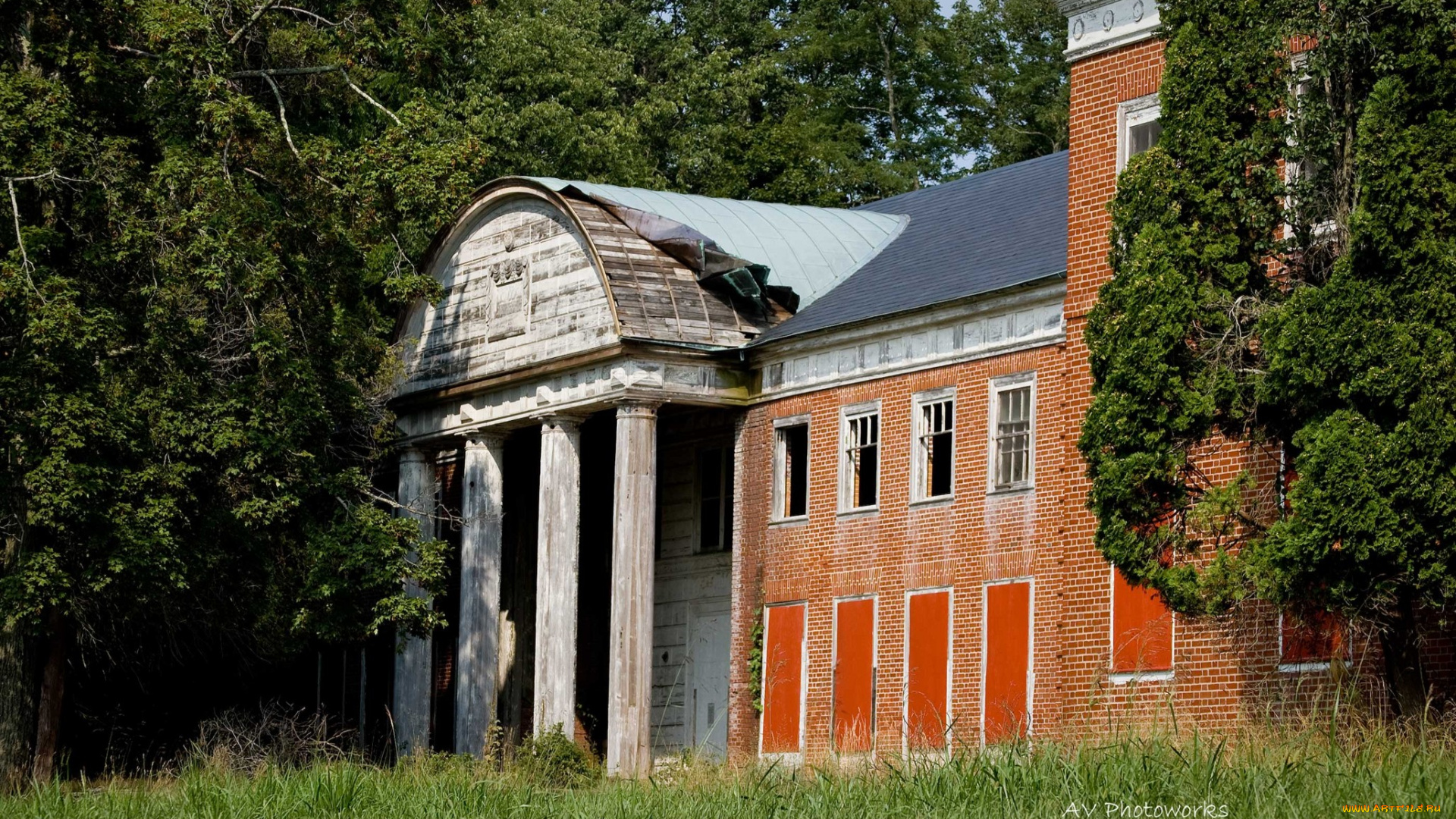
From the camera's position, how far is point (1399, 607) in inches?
691

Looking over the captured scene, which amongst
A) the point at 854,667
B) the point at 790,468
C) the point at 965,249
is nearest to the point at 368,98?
the point at 790,468

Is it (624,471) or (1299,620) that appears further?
(624,471)

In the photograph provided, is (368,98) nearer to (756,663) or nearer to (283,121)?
(283,121)

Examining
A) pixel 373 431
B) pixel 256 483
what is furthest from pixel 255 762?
pixel 373 431

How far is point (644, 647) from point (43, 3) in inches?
477

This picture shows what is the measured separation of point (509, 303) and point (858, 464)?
728 centimetres

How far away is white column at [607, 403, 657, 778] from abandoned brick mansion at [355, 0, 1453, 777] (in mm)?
42

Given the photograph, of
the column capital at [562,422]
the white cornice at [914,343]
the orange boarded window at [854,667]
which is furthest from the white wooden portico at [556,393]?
the orange boarded window at [854,667]

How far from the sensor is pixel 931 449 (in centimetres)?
2808

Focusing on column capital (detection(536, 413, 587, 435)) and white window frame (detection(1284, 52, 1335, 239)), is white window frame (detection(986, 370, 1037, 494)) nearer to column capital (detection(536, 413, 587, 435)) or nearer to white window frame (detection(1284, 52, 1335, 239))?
white window frame (detection(1284, 52, 1335, 239))

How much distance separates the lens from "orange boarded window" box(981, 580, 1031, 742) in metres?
25.4

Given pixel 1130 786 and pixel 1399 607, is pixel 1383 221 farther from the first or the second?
pixel 1130 786

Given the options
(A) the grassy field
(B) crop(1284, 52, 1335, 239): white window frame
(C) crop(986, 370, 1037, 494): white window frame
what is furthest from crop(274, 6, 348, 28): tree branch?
(B) crop(1284, 52, 1335, 239): white window frame

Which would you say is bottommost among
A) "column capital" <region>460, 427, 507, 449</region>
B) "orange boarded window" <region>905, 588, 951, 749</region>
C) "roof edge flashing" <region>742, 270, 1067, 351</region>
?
"orange boarded window" <region>905, 588, 951, 749</region>
